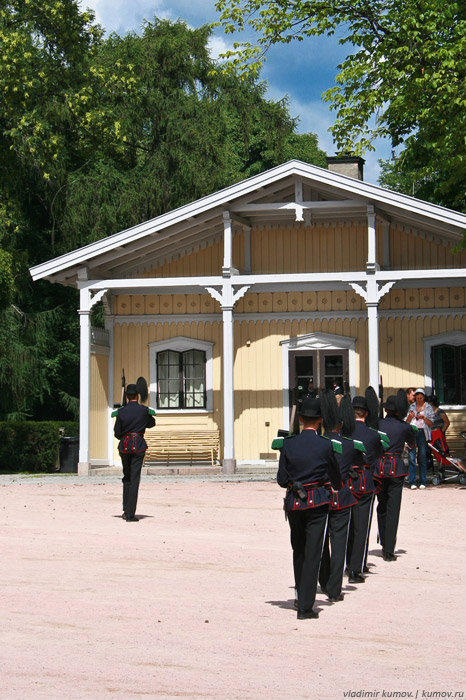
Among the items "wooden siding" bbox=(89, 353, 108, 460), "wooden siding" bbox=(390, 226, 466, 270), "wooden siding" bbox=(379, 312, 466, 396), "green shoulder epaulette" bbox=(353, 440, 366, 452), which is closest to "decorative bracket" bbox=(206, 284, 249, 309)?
"wooden siding" bbox=(89, 353, 108, 460)

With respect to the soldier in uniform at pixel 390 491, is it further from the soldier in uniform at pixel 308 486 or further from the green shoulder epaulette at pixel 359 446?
the soldier in uniform at pixel 308 486

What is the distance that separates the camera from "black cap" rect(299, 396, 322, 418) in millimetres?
9281

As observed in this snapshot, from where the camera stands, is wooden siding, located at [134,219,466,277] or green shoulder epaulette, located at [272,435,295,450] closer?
green shoulder epaulette, located at [272,435,295,450]

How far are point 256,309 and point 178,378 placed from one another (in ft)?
7.59

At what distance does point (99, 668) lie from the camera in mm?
7172

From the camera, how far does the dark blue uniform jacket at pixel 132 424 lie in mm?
15438

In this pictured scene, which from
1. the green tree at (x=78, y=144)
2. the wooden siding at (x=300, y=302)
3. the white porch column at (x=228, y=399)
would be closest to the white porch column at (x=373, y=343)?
the wooden siding at (x=300, y=302)

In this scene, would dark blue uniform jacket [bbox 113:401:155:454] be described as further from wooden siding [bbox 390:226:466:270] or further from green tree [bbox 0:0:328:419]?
green tree [bbox 0:0:328:419]

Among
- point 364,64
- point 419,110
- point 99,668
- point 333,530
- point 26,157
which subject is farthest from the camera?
point 26,157

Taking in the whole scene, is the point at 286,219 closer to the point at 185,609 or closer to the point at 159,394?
the point at 159,394

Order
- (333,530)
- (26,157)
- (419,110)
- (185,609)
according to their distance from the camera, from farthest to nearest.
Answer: (26,157), (419,110), (333,530), (185,609)

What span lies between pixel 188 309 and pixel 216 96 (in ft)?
57.1

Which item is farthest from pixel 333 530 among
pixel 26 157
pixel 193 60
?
pixel 193 60

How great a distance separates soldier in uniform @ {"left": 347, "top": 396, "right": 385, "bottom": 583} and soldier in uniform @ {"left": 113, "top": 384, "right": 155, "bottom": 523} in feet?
15.9
